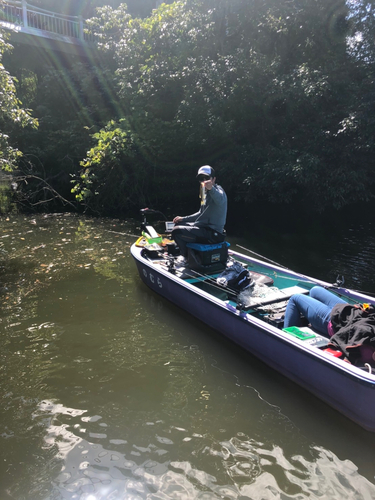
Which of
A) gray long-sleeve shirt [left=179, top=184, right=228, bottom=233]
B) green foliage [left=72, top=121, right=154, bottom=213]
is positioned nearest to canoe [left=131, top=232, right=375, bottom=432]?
gray long-sleeve shirt [left=179, top=184, right=228, bottom=233]

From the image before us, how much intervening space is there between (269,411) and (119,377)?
158 cm

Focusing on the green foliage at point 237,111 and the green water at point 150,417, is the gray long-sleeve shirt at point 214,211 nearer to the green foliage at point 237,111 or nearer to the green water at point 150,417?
the green water at point 150,417

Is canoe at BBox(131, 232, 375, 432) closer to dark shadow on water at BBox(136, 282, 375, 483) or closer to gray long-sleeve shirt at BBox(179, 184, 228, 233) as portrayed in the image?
dark shadow on water at BBox(136, 282, 375, 483)

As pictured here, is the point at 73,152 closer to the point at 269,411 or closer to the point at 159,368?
the point at 159,368

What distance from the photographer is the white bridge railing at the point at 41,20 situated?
15867 mm

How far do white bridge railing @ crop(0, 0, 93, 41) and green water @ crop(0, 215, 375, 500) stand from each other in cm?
1479

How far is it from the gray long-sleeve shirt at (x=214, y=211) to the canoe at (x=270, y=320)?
0.42m

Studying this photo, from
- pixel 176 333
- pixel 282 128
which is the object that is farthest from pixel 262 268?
pixel 282 128

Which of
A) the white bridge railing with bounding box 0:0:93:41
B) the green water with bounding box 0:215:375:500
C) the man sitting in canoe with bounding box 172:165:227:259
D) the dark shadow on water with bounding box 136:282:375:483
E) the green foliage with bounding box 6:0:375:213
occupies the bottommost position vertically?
the green water with bounding box 0:215:375:500

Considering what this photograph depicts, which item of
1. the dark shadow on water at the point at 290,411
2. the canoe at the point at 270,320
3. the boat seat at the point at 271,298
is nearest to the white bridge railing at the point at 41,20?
the canoe at the point at 270,320

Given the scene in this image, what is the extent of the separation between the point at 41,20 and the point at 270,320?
18090mm

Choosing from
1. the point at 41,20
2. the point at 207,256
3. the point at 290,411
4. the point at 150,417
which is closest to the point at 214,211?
the point at 207,256

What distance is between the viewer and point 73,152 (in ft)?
50.5

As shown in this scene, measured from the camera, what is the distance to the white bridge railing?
52.1 feet
